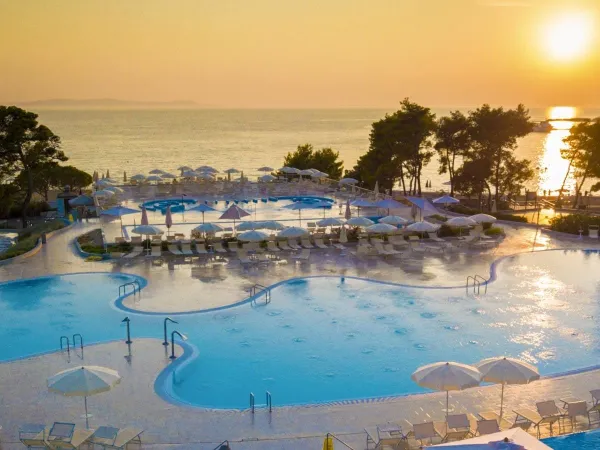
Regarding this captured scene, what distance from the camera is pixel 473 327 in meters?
16.4

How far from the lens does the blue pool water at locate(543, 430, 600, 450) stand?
34.0 ft

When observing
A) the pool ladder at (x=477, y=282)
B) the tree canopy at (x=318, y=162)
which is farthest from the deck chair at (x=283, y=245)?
the tree canopy at (x=318, y=162)

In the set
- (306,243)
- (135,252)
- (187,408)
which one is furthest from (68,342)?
(306,243)

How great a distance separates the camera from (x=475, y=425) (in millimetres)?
10820

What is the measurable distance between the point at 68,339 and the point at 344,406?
7.32 m

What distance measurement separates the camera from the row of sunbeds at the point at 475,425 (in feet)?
33.2

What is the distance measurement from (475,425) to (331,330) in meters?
5.83

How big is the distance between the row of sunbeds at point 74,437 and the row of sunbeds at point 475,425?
3.84m

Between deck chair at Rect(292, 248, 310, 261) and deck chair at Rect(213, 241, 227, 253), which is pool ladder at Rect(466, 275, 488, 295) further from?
deck chair at Rect(213, 241, 227, 253)

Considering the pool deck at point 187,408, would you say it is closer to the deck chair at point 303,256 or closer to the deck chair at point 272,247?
the deck chair at point 303,256

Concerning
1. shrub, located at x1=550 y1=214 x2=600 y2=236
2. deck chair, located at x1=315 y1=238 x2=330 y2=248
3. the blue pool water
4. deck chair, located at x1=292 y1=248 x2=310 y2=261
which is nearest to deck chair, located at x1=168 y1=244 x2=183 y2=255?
deck chair, located at x1=292 y1=248 x2=310 y2=261

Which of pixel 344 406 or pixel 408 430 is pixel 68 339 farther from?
pixel 408 430

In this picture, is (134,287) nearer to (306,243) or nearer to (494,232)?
(306,243)

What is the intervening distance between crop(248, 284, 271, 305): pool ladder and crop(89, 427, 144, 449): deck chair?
8.34 metres
